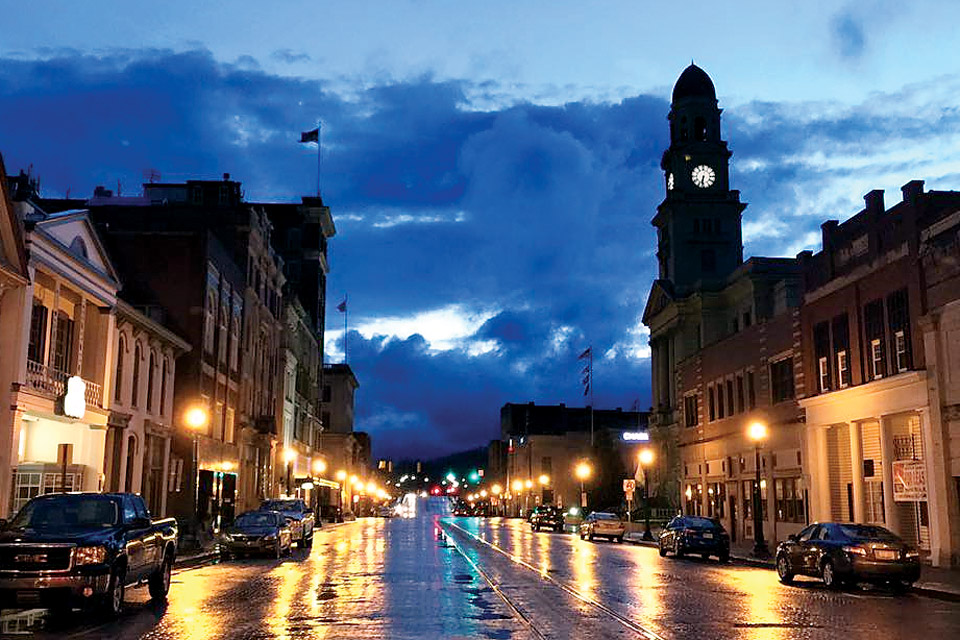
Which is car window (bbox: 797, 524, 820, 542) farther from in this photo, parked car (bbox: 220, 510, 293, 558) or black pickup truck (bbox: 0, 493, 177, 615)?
parked car (bbox: 220, 510, 293, 558)

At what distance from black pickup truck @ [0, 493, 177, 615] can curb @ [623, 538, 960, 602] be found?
1626cm

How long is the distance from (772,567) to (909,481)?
554 centimetres

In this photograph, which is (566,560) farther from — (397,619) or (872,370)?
(397,619)

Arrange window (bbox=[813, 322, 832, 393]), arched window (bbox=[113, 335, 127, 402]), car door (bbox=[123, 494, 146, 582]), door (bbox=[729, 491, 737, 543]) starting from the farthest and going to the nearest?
door (bbox=[729, 491, 737, 543]) < window (bbox=[813, 322, 832, 393]) < arched window (bbox=[113, 335, 127, 402]) < car door (bbox=[123, 494, 146, 582])

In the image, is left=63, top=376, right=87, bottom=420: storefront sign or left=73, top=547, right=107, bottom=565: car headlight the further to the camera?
left=63, top=376, right=87, bottom=420: storefront sign

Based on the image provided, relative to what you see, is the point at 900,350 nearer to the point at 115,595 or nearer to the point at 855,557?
the point at 855,557

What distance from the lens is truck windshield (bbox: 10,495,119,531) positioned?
55.0ft

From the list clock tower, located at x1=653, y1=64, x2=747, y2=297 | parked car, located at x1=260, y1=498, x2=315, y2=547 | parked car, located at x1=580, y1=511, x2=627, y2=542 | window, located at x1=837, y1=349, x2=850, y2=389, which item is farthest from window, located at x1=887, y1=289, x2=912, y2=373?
clock tower, located at x1=653, y1=64, x2=747, y2=297

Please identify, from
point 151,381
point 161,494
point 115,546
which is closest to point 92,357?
point 151,381

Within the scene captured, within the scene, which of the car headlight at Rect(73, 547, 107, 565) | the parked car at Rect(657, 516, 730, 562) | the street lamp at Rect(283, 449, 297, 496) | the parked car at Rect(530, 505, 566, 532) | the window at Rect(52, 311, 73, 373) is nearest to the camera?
the car headlight at Rect(73, 547, 107, 565)

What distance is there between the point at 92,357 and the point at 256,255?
27892 millimetres

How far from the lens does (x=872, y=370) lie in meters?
35.5

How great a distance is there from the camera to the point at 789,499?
43719 mm

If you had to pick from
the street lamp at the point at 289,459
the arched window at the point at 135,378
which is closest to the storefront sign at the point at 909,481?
the arched window at the point at 135,378
